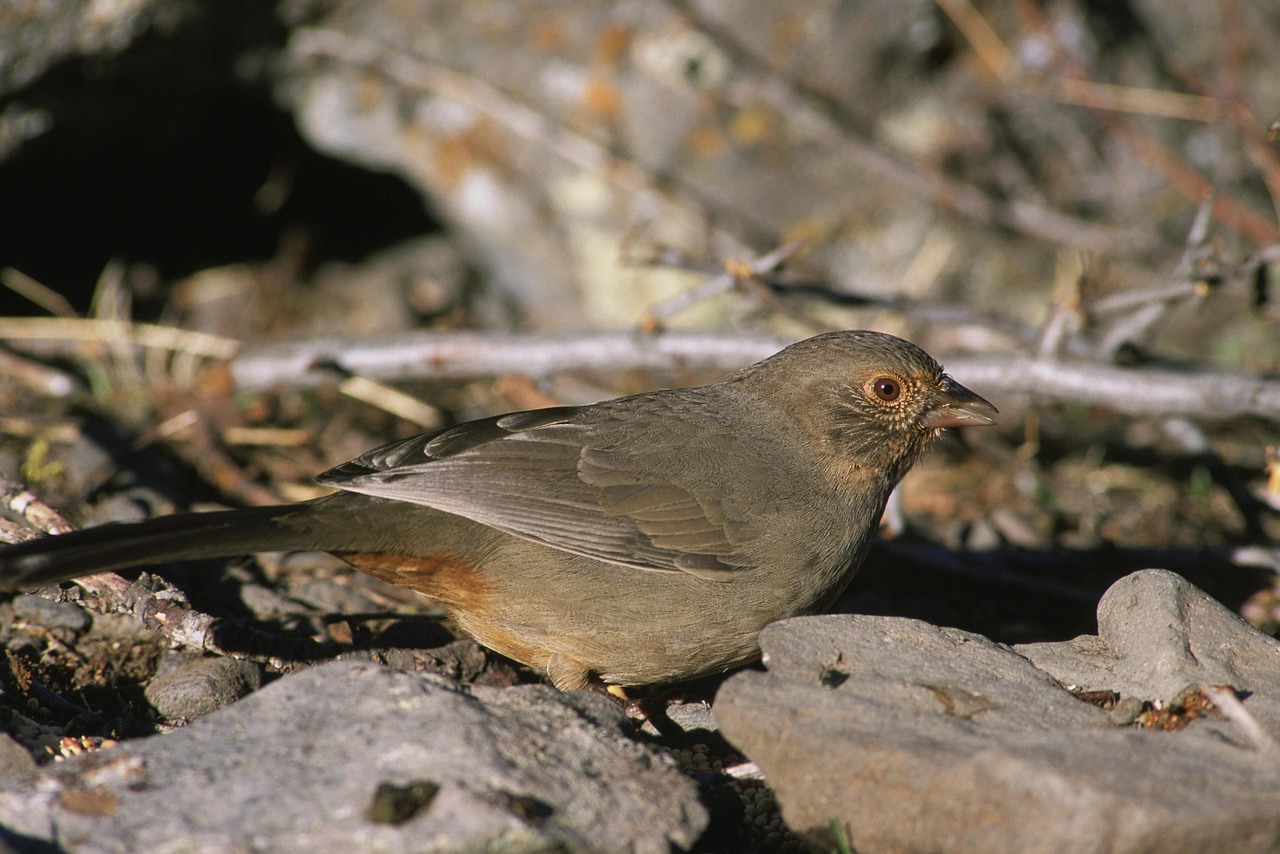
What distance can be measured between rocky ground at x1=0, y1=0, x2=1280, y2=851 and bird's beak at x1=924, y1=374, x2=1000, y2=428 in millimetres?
693

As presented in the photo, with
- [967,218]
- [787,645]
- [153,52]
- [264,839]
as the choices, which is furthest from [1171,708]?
[153,52]

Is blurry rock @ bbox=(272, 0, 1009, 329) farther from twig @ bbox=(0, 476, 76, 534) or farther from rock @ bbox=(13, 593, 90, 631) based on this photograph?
rock @ bbox=(13, 593, 90, 631)

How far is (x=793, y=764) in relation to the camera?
2.62m

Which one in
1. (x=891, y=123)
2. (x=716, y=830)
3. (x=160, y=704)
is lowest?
(x=160, y=704)

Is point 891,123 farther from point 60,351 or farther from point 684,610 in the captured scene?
point 60,351

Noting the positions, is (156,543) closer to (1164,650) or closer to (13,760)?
(13,760)

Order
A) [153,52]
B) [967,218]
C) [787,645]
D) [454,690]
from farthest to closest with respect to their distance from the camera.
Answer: [967,218] → [153,52] → [787,645] → [454,690]

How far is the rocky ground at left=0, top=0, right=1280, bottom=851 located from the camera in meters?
2.51

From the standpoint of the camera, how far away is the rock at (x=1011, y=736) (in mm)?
2324

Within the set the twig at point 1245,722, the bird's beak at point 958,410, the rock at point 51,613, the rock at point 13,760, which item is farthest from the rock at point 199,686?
the twig at point 1245,722

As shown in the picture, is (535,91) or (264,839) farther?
(535,91)

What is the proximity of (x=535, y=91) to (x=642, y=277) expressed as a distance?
1114 mm

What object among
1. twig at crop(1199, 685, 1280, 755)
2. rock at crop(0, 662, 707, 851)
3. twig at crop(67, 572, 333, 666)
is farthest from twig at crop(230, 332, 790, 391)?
twig at crop(1199, 685, 1280, 755)

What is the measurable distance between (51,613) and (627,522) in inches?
70.8
